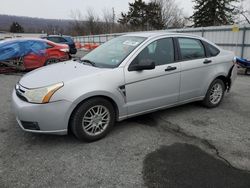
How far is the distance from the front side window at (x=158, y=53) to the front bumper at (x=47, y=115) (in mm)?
1393

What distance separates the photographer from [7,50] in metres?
9.62

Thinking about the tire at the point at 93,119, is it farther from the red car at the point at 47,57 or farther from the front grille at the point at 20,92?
the red car at the point at 47,57

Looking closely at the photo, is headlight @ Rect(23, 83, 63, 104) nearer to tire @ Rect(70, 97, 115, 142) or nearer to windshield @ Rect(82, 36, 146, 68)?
tire @ Rect(70, 97, 115, 142)

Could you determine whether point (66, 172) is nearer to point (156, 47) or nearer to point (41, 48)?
point (156, 47)

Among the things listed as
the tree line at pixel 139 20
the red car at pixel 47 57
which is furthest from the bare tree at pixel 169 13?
the red car at pixel 47 57

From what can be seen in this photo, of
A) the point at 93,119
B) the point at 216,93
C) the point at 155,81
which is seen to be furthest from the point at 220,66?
the point at 93,119

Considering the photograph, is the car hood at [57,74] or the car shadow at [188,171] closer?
the car shadow at [188,171]

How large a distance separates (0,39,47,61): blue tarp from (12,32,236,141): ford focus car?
6.38 meters

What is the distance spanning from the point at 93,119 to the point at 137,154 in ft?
2.77

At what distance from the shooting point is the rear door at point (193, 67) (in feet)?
14.5

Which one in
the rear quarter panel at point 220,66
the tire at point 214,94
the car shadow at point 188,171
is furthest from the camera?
the tire at point 214,94

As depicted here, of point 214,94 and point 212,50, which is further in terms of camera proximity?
point 214,94

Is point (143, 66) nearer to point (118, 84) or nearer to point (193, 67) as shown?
point (118, 84)

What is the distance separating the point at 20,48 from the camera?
978 centimetres
